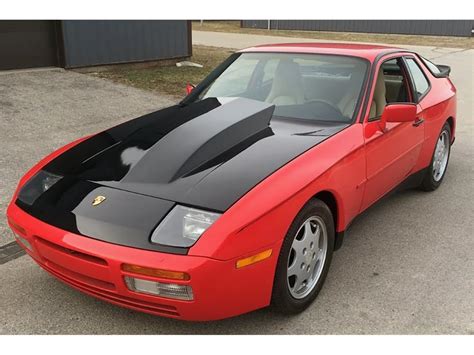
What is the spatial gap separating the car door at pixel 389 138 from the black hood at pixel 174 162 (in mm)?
328

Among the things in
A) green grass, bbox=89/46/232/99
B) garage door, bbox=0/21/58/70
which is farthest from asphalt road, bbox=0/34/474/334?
garage door, bbox=0/21/58/70

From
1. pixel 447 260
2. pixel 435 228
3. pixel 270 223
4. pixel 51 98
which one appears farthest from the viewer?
pixel 51 98

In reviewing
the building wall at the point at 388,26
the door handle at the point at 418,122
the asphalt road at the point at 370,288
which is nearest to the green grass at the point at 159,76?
the asphalt road at the point at 370,288

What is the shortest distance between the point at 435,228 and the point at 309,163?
1.77 metres

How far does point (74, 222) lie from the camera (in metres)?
2.39

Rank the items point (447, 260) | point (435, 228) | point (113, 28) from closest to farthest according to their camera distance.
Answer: point (447, 260)
point (435, 228)
point (113, 28)

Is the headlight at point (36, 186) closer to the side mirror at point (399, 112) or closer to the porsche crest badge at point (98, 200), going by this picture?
the porsche crest badge at point (98, 200)

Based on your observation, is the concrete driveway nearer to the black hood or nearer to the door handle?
the black hood

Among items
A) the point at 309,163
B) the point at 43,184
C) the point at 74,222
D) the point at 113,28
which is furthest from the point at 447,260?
the point at 113,28

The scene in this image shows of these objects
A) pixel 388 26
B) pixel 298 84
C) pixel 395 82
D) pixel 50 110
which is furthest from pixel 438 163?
pixel 388 26

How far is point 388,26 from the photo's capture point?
26.3 metres

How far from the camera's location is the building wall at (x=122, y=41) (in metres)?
9.77

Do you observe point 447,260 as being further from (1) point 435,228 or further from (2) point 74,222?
(2) point 74,222

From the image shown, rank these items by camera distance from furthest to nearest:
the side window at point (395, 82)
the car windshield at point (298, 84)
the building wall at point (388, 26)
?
the building wall at point (388, 26) → the side window at point (395, 82) → the car windshield at point (298, 84)
